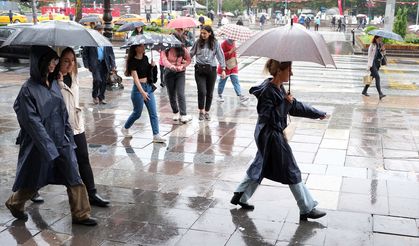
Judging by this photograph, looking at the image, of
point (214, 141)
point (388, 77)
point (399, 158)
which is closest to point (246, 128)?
point (214, 141)

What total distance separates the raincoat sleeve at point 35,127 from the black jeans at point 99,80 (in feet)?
23.2

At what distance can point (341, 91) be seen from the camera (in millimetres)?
14523

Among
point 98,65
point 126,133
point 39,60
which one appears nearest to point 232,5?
point 98,65

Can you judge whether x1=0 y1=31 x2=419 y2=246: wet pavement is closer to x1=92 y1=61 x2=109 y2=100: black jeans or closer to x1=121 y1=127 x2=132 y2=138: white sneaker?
x1=121 y1=127 x2=132 y2=138: white sneaker

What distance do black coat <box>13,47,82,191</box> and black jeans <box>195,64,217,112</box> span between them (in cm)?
517

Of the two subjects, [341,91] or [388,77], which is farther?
[388,77]

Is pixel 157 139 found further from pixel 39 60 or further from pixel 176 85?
pixel 39 60

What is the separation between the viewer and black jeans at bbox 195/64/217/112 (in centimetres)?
1012

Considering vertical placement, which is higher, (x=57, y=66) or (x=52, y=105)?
(x=57, y=66)

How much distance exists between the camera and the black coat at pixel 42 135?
4.72 m

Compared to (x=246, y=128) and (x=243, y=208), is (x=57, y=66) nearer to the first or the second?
(x=243, y=208)

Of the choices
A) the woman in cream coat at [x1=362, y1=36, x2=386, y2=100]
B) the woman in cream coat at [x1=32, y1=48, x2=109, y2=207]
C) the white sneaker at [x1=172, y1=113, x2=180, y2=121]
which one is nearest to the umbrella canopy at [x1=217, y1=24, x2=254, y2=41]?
the white sneaker at [x1=172, y1=113, x2=180, y2=121]

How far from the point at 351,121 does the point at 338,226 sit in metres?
5.46

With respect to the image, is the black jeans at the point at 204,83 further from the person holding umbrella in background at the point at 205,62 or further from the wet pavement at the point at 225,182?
the wet pavement at the point at 225,182
